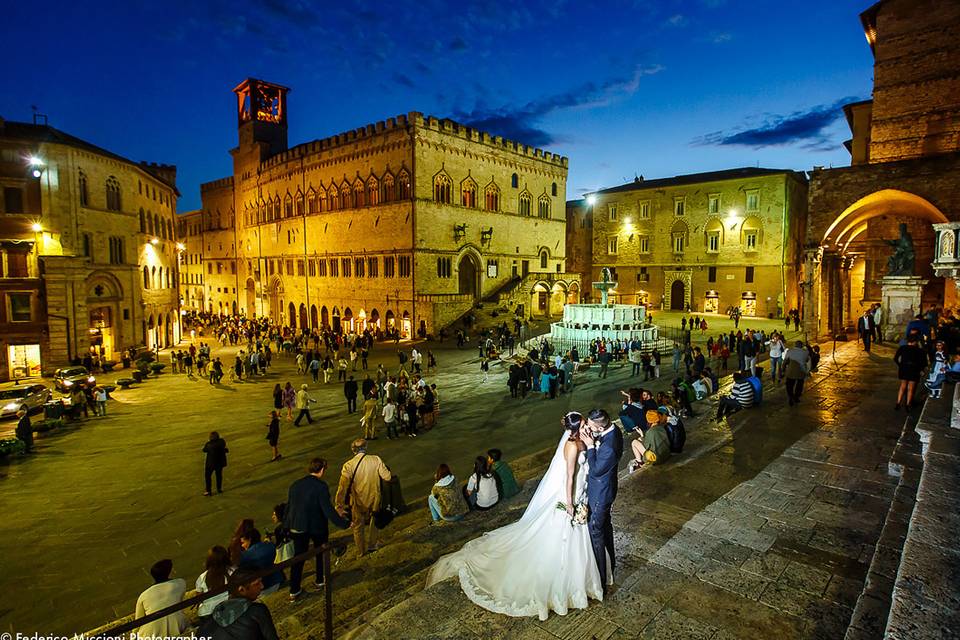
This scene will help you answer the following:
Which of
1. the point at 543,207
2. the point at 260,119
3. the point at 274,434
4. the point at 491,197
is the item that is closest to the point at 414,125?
the point at 491,197

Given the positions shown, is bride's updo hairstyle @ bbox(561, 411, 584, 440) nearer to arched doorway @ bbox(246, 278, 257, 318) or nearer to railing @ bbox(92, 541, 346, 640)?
railing @ bbox(92, 541, 346, 640)

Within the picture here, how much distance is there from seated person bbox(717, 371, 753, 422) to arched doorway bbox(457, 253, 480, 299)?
90.0 feet

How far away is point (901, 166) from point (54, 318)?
36.5 m

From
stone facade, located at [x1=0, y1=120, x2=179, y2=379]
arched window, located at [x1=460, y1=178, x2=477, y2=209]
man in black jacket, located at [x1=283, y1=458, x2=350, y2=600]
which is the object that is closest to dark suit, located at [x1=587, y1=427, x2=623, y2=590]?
man in black jacket, located at [x1=283, y1=458, x2=350, y2=600]

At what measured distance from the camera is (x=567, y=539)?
12.9ft

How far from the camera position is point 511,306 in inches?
1417

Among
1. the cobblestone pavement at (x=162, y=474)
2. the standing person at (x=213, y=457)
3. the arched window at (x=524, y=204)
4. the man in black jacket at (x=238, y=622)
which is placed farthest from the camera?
the arched window at (x=524, y=204)

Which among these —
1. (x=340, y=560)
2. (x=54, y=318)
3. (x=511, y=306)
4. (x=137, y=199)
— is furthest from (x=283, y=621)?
(x=137, y=199)

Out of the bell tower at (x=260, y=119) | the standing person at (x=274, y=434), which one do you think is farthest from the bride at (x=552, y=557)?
the bell tower at (x=260, y=119)

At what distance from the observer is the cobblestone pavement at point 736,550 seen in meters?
3.79

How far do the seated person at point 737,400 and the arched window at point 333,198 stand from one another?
34170 millimetres

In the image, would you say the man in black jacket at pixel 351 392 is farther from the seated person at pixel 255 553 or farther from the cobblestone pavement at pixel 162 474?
the seated person at pixel 255 553

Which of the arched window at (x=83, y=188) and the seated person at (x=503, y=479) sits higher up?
the arched window at (x=83, y=188)

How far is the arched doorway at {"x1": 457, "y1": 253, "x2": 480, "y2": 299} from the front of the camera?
37156 mm
